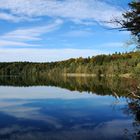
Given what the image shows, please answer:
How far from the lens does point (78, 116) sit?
26.3m

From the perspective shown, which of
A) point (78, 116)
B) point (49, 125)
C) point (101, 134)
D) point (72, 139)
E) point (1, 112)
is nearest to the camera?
point (72, 139)

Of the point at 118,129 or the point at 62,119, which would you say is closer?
the point at 118,129

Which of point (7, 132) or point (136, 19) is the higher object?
point (136, 19)

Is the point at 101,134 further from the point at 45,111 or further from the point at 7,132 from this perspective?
the point at 45,111

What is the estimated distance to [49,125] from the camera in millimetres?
22281

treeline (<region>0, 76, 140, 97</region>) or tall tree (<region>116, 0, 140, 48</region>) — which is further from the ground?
tall tree (<region>116, 0, 140, 48</region>)

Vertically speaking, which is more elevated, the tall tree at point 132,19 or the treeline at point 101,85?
the tall tree at point 132,19

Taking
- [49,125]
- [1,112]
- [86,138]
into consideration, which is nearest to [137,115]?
[49,125]

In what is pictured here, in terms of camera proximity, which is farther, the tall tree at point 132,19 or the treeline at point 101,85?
the treeline at point 101,85

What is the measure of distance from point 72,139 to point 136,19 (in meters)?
9.58

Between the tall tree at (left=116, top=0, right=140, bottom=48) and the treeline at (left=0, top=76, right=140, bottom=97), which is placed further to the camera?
the treeline at (left=0, top=76, right=140, bottom=97)

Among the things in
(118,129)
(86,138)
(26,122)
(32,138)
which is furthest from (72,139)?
(26,122)

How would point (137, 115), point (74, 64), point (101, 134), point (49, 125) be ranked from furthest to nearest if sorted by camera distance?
point (74, 64)
point (137, 115)
point (49, 125)
point (101, 134)

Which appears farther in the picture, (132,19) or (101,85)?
(101,85)
